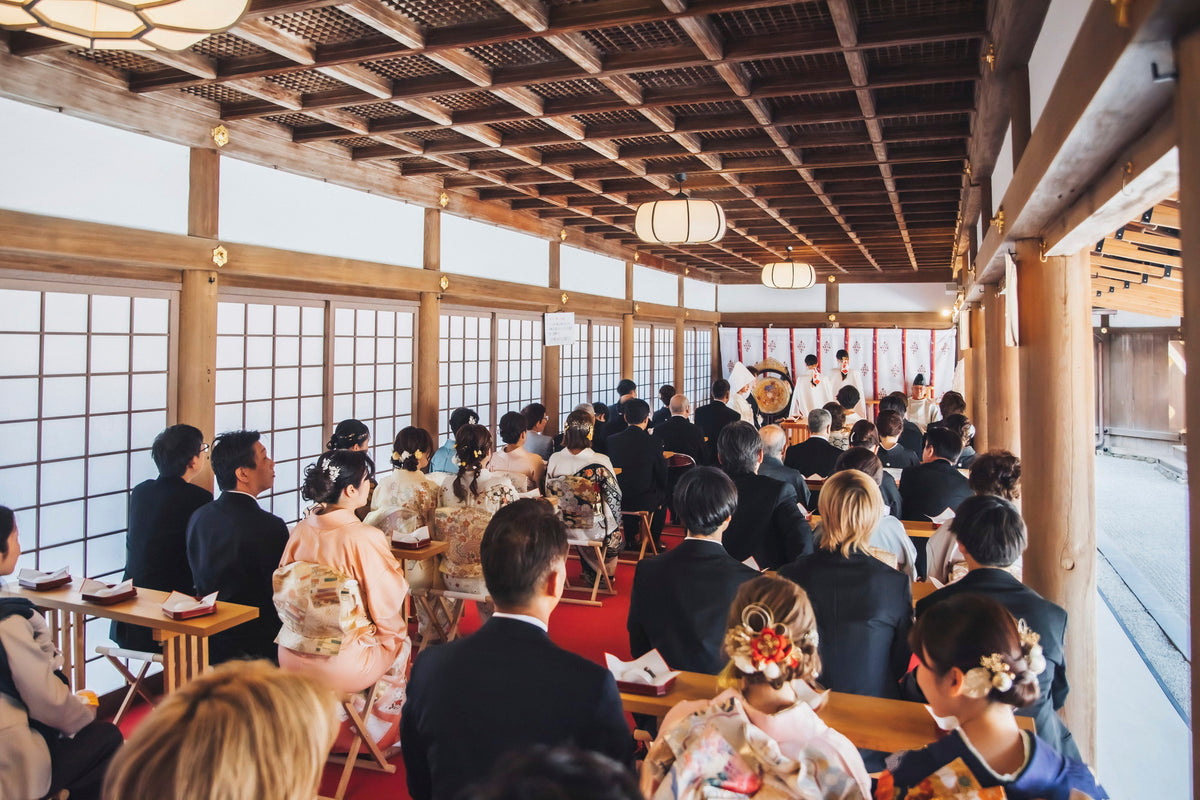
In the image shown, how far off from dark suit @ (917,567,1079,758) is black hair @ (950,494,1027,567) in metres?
0.06

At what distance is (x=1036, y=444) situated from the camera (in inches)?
127

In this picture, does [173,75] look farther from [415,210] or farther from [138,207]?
[415,210]

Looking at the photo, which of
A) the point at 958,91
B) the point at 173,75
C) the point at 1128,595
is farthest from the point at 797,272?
the point at 173,75

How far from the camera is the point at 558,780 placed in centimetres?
73

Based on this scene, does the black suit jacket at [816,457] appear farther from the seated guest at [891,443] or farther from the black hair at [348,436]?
the black hair at [348,436]

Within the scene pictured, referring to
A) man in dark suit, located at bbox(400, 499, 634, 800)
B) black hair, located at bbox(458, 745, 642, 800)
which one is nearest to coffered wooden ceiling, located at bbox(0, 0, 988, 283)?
man in dark suit, located at bbox(400, 499, 634, 800)

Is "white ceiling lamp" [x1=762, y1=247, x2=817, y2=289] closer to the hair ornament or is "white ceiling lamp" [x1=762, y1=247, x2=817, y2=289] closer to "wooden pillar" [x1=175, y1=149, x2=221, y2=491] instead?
"wooden pillar" [x1=175, y1=149, x2=221, y2=491]

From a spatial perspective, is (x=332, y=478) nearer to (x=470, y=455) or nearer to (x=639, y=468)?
(x=470, y=455)

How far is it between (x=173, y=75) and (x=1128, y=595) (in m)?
8.35

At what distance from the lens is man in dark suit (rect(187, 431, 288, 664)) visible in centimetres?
321

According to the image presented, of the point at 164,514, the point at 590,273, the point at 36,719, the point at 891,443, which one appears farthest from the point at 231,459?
the point at 590,273

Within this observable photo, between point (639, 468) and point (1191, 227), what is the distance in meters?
5.14

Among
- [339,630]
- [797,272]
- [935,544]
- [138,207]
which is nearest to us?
[339,630]

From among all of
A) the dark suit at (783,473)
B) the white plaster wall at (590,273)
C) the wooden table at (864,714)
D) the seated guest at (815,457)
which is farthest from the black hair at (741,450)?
the white plaster wall at (590,273)
